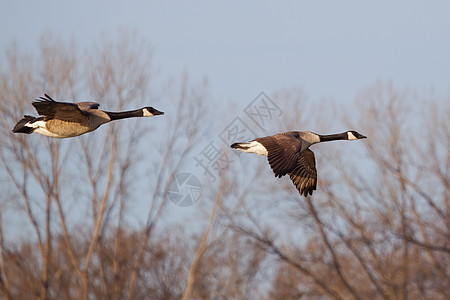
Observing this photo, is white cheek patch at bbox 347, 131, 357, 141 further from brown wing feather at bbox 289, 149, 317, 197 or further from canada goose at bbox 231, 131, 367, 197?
brown wing feather at bbox 289, 149, 317, 197

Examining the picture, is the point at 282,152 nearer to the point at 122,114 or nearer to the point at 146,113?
the point at 146,113

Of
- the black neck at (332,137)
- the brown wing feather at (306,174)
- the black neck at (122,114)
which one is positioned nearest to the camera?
the black neck at (122,114)

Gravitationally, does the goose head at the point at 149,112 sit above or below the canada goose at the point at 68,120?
above

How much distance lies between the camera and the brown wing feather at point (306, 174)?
11.1 metres

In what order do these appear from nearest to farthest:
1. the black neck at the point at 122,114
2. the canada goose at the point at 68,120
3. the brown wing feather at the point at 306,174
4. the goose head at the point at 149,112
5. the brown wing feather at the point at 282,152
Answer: the brown wing feather at the point at 282,152 → the canada goose at the point at 68,120 → the black neck at the point at 122,114 → the goose head at the point at 149,112 → the brown wing feather at the point at 306,174

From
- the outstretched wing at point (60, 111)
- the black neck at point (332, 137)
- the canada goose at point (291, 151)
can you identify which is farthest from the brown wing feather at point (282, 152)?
the outstretched wing at point (60, 111)

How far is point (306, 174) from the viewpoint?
438 inches

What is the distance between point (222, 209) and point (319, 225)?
2.82 meters

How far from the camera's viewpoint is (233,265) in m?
28.0

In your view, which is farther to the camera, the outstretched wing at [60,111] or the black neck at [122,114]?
the black neck at [122,114]

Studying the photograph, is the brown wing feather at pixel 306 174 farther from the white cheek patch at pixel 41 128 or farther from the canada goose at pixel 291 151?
the white cheek patch at pixel 41 128

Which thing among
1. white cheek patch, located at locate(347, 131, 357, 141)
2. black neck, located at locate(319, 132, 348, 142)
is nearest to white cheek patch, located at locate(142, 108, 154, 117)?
black neck, located at locate(319, 132, 348, 142)

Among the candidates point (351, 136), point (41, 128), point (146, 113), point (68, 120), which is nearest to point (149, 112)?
point (146, 113)

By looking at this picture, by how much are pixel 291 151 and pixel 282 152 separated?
113 mm
